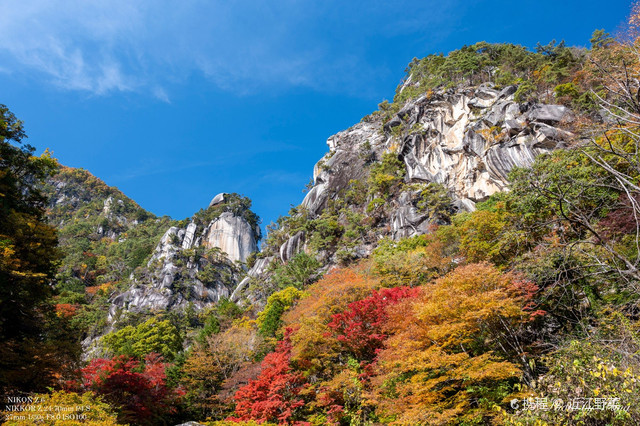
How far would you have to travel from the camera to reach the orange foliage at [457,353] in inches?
353

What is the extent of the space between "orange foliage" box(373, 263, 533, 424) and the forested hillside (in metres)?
0.08

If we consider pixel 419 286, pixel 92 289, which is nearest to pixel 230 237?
pixel 92 289

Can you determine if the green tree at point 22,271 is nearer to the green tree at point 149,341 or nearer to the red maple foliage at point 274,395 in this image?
the red maple foliage at point 274,395

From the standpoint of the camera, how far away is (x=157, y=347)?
29.3 meters

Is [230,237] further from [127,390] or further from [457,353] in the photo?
[457,353]

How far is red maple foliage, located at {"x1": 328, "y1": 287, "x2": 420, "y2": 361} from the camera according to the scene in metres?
13.9

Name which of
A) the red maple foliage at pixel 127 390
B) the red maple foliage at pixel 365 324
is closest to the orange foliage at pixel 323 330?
the red maple foliage at pixel 365 324

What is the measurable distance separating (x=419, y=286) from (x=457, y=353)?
605 cm

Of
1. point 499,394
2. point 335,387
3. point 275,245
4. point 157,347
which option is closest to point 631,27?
point 499,394

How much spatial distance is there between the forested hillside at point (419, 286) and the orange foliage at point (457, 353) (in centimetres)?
8

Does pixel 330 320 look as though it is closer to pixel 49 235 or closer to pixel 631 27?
pixel 49 235

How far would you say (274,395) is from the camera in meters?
13.8

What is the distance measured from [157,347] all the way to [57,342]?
20.5 meters

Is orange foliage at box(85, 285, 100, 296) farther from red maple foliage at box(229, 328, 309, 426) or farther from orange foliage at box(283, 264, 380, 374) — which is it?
orange foliage at box(283, 264, 380, 374)
